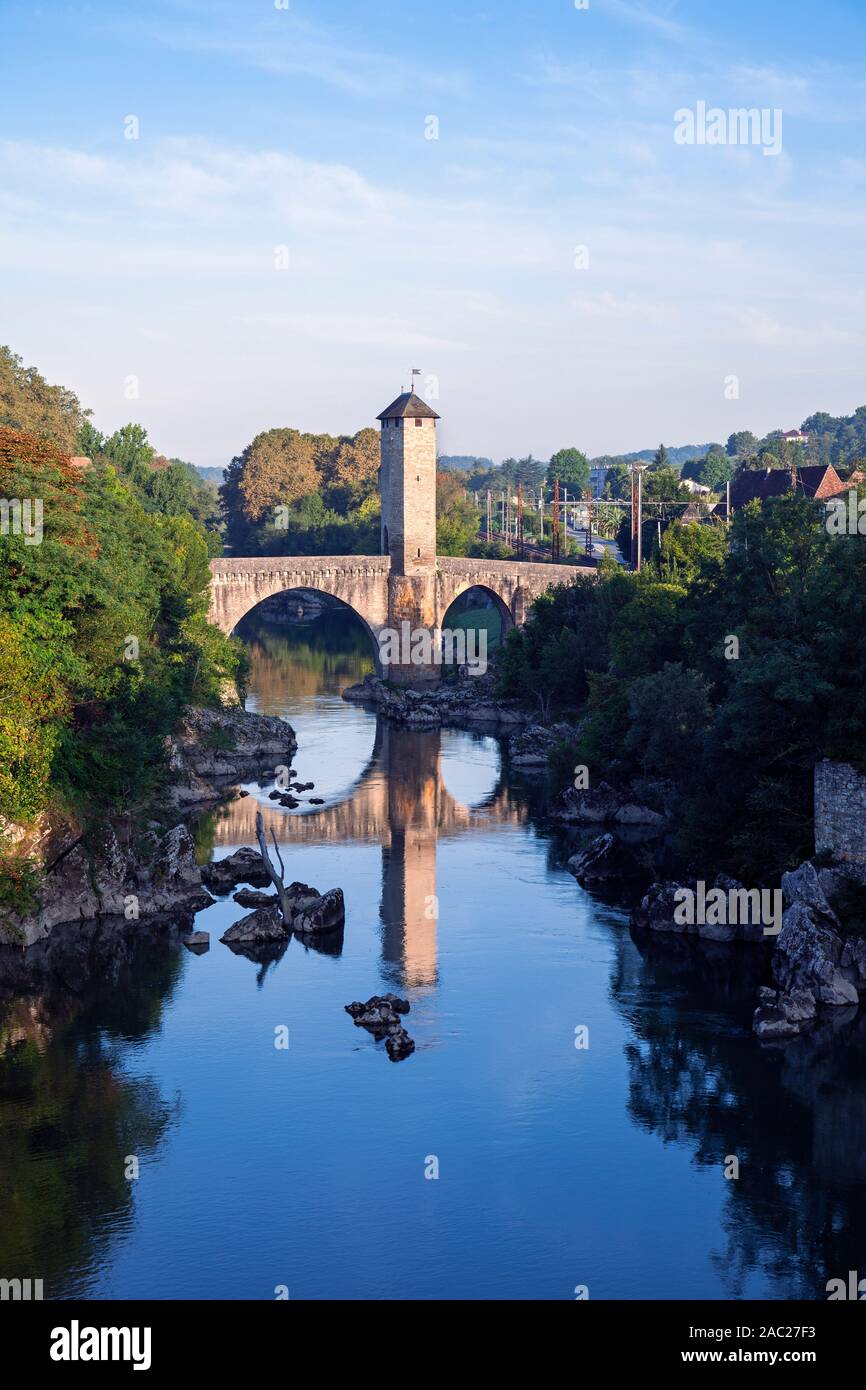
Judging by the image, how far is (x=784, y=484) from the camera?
3748 inches

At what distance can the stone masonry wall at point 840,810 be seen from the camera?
31.6m

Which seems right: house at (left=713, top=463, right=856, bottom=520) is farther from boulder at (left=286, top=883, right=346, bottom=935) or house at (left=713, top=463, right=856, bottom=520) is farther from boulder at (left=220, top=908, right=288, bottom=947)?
boulder at (left=220, top=908, right=288, bottom=947)

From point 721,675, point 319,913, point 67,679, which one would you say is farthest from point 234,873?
point 721,675

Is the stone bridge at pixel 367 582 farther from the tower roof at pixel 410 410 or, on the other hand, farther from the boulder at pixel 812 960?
the boulder at pixel 812 960

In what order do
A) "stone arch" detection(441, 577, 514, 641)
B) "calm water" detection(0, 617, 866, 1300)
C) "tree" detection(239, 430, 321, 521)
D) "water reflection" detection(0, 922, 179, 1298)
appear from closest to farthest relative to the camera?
"calm water" detection(0, 617, 866, 1300) → "water reflection" detection(0, 922, 179, 1298) → "stone arch" detection(441, 577, 514, 641) → "tree" detection(239, 430, 321, 521)

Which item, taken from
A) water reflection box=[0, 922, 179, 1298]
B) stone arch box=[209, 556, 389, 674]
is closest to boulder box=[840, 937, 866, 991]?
water reflection box=[0, 922, 179, 1298]

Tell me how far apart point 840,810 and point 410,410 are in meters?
45.7

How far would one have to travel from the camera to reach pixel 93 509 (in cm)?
4669

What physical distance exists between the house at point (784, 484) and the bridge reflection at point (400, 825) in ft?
132

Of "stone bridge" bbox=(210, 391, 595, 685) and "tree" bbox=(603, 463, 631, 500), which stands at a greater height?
"tree" bbox=(603, 463, 631, 500)

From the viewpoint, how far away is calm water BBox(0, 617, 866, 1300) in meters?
21.3

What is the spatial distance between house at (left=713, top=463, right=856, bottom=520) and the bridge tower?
2087 cm

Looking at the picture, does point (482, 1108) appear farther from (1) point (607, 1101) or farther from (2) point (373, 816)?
(2) point (373, 816)

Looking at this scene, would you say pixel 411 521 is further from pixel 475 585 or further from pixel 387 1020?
pixel 387 1020
